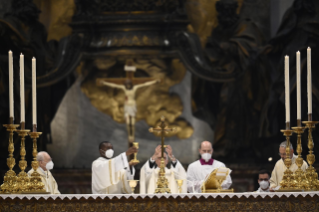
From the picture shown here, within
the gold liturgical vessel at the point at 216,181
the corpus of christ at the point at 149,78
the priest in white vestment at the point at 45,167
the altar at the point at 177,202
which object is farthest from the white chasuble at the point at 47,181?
the corpus of christ at the point at 149,78

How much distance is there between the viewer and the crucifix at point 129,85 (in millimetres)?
15273

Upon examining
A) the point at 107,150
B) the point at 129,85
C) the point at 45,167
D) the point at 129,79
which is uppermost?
the point at 129,79

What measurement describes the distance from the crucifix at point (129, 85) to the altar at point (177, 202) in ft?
22.1

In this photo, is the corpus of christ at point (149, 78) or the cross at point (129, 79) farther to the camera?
the cross at point (129, 79)

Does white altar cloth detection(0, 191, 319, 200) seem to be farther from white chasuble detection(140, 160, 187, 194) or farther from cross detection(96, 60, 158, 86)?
cross detection(96, 60, 158, 86)

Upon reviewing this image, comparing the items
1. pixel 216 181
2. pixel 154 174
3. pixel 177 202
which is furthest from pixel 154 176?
pixel 177 202

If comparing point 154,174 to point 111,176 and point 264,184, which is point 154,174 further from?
point 264,184

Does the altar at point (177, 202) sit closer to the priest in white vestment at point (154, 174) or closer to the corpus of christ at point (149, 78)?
the priest in white vestment at point (154, 174)

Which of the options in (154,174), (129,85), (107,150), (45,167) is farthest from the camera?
(129,85)

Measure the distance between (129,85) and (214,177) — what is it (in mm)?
6575

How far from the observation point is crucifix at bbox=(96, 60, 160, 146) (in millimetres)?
15273

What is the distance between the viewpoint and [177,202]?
8.60m

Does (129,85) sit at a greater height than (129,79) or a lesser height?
lesser

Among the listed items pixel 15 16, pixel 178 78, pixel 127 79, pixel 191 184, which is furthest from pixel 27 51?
pixel 191 184
